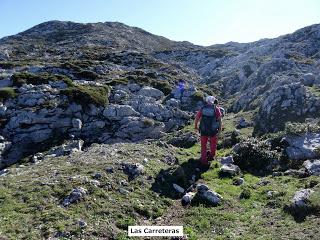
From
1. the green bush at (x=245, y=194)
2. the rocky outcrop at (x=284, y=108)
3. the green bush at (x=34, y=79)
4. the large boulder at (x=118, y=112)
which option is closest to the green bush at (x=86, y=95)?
the large boulder at (x=118, y=112)

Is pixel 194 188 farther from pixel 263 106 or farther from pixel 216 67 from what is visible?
pixel 216 67

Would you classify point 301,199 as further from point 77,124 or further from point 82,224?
point 77,124

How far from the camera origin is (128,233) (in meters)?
13.6

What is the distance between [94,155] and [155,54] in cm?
9477

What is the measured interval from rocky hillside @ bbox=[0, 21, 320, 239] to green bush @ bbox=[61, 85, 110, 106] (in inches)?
5.3

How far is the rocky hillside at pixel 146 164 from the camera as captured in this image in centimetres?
1436

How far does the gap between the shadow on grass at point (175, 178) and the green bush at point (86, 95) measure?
68.7ft

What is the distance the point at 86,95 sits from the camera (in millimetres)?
41000

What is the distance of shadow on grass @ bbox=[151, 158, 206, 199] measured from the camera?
1781 cm

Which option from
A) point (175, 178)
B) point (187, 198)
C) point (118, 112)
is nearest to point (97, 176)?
point (175, 178)

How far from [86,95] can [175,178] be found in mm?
23677

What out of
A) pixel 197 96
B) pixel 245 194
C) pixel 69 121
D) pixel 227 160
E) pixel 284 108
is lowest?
pixel 245 194

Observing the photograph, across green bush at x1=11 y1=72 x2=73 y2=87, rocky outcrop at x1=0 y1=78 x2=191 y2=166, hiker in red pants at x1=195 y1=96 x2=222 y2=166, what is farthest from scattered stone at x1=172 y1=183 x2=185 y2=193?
green bush at x1=11 y1=72 x2=73 y2=87

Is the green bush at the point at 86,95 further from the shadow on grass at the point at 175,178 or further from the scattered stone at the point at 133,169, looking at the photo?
the scattered stone at the point at 133,169
